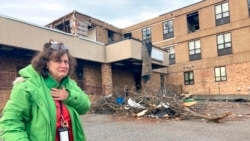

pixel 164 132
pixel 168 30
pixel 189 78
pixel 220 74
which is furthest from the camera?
pixel 168 30

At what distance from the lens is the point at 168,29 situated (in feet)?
94.9

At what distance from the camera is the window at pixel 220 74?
24938 millimetres

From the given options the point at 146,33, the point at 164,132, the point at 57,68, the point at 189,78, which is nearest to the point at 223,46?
the point at 189,78

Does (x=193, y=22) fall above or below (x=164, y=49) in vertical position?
above

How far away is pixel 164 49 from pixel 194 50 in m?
4.53

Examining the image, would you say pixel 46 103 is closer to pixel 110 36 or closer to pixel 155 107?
pixel 155 107

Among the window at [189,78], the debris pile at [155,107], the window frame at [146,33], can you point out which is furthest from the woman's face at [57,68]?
the window frame at [146,33]

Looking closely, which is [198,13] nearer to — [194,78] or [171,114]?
[194,78]

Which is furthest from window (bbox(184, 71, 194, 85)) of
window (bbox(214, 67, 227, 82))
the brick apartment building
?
window (bbox(214, 67, 227, 82))

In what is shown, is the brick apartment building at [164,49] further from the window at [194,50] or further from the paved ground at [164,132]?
the paved ground at [164,132]

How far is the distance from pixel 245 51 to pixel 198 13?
644 centimetres

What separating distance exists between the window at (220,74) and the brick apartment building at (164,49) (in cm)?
2

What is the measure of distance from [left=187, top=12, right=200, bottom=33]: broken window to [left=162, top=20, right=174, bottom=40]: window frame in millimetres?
1841

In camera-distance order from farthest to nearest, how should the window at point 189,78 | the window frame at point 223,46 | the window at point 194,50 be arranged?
the window at point 189,78 < the window at point 194,50 < the window frame at point 223,46
